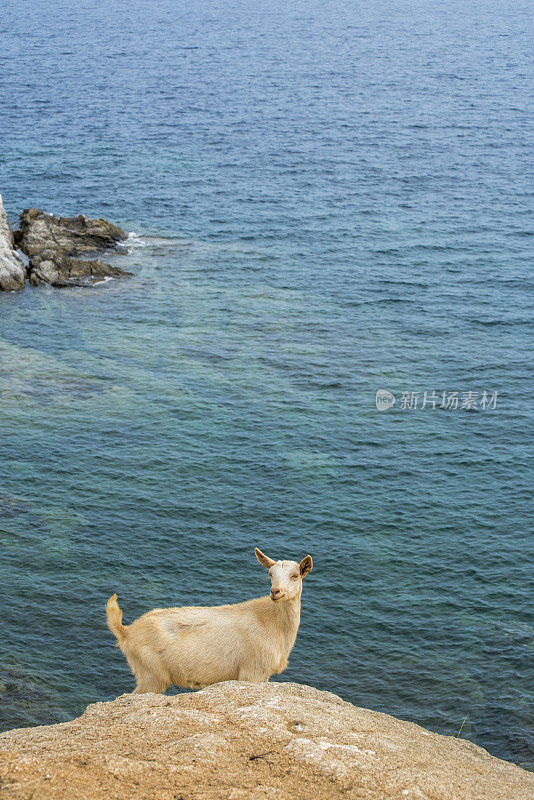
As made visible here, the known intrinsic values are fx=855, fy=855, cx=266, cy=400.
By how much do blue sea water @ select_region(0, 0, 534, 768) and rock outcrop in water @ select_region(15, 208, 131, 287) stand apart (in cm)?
248

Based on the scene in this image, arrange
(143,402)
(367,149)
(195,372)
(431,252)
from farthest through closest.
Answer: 1. (367,149)
2. (431,252)
3. (195,372)
4. (143,402)

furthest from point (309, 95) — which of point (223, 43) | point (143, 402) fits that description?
point (143, 402)

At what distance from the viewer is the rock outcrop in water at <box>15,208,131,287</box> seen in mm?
81375

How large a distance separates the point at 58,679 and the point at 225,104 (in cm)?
12267

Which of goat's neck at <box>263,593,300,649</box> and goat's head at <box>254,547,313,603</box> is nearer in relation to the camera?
goat's head at <box>254,547,313,603</box>

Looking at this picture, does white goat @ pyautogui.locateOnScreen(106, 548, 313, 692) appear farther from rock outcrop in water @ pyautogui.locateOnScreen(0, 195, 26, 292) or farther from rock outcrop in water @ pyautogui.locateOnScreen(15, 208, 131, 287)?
rock outcrop in water @ pyautogui.locateOnScreen(15, 208, 131, 287)

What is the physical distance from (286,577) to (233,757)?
17.9 feet

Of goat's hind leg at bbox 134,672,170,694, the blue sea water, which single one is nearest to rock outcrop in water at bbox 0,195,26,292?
the blue sea water

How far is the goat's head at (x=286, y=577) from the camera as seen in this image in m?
21.3

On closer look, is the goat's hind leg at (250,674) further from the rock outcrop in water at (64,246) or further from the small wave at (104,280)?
the small wave at (104,280)

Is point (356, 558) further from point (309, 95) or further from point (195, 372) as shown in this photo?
point (309, 95)

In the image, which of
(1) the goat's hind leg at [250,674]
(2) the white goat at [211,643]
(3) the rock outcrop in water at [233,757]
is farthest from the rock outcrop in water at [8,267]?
(3) the rock outcrop in water at [233,757]

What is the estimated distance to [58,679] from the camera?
35.4 meters

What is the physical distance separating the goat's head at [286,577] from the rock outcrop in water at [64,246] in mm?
62976
